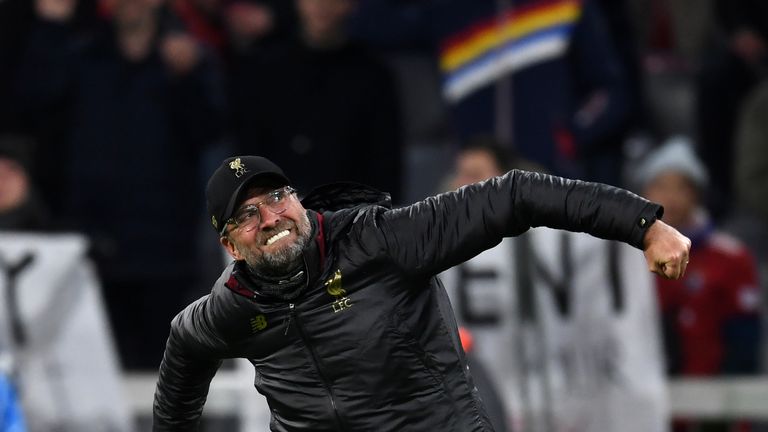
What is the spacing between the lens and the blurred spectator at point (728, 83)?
9695 millimetres

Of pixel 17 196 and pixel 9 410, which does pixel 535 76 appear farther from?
pixel 9 410

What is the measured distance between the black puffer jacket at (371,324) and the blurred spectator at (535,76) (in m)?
3.76

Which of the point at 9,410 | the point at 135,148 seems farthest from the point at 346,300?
the point at 135,148

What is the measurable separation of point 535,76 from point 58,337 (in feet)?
9.04

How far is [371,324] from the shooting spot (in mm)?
5246

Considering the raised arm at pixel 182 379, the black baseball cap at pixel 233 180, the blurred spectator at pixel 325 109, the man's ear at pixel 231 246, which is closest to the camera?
the black baseball cap at pixel 233 180

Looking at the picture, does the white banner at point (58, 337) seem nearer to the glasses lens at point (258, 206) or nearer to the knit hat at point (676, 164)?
the knit hat at point (676, 164)

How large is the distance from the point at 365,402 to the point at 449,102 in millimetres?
4159

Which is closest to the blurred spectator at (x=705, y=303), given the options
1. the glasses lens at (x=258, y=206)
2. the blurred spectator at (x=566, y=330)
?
the blurred spectator at (x=566, y=330)

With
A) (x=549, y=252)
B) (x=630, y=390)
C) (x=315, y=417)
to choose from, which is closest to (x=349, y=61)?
(x=549, y=252)

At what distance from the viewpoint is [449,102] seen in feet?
30.3

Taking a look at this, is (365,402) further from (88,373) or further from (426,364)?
(88,373)

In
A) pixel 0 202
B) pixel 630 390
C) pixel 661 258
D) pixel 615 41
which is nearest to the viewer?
pixel 661 258

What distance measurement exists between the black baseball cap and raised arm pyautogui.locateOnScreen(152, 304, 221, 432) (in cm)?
43
